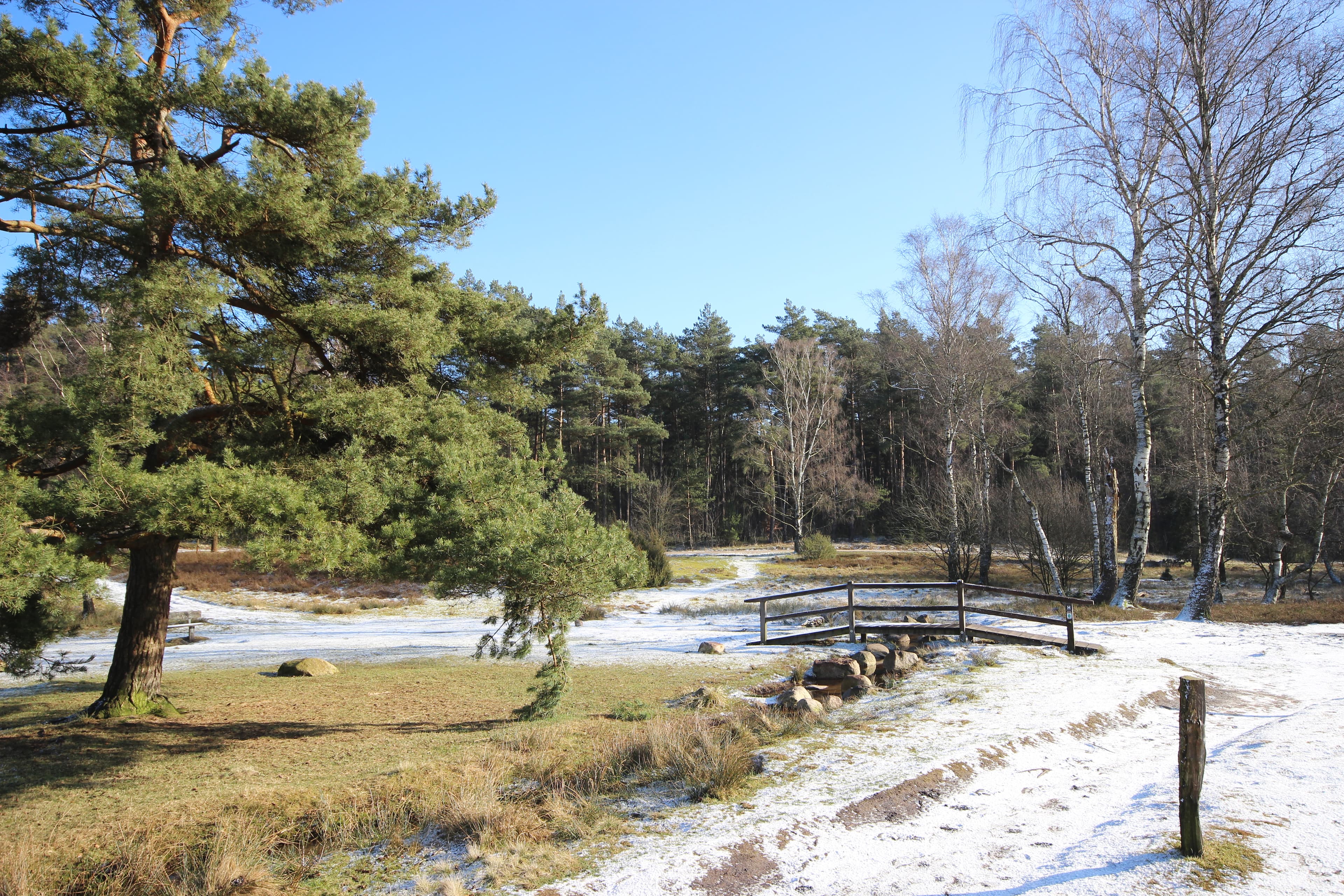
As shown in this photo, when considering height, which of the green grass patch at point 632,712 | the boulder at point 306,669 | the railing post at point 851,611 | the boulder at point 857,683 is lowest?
the boulder at point 306,669

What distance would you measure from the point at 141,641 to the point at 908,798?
29.3ft

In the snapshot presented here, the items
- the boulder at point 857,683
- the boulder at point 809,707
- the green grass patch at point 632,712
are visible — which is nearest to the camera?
the boulder at point 809,707

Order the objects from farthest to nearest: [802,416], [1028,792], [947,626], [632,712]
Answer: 1. [802,416]
2. [947,626]
3. [632,712]
4. [1028,792]

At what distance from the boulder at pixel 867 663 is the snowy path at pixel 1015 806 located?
156cm

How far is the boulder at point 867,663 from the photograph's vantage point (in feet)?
32.2

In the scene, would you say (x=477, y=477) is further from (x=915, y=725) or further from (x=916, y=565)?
(x=916, y=565)

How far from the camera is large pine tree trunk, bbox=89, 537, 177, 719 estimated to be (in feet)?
28.0

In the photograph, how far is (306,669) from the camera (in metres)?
12.2

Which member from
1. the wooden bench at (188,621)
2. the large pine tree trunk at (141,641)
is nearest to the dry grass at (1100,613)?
the large pine tree trunk at (141,641)

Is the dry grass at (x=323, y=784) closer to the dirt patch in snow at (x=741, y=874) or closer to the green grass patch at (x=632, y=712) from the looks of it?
the green grass patch at (x=632, y=712)

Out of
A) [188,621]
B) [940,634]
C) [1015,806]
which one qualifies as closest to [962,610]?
[940,634]

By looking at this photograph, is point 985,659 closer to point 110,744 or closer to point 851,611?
point 851,611

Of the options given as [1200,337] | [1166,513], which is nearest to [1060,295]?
[1200,337]

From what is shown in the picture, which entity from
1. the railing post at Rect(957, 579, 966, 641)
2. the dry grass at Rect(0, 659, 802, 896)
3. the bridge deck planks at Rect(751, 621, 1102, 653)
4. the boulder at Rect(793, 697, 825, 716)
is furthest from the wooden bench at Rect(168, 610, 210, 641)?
the railing post at Rect(957, 579, 966, 641)
